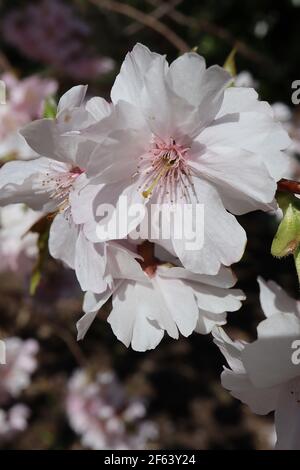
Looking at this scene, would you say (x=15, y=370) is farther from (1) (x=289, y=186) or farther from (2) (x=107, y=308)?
(1) (x=289, y=186)

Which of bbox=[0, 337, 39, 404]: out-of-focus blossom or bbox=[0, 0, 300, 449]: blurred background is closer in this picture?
bbox=[0, 0, 300, 449]: blurred background

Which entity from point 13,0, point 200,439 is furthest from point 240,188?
point 13,0

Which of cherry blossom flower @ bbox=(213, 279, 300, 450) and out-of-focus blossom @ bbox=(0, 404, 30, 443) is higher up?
cherry blossom flower @ bbox=(213, 279, 300, 450)

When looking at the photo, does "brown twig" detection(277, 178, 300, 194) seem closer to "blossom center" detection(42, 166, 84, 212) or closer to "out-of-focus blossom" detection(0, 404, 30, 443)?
"blossom center" detection(42, 166, 84, 212)

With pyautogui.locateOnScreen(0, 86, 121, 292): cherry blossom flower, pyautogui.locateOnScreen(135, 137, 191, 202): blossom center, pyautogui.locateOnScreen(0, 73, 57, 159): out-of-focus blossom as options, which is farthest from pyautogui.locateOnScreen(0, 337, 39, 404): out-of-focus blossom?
pyautogui.locateOnScreen(135, 137, 191, 202): blossom center

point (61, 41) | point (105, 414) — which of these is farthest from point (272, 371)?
point (61, 41)

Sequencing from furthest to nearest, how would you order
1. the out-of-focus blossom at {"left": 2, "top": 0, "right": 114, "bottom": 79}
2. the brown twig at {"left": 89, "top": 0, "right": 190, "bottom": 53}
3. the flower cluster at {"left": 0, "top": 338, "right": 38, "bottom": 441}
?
1. the out-of-focus blossom at {"left": 2, "top": 0, "right": 114, "bottom": 79}
2. the flower cluster at {"left": 0, "top": 338, "right": 38, "bottom": 441}
3. the brown twig at {"left": 89, "top": 0, "right": 190, "bottom": 53}
